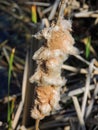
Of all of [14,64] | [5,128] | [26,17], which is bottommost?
[5,128]

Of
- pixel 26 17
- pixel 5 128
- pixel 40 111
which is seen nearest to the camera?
pixel 40 111

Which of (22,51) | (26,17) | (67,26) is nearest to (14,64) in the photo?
(22,51)

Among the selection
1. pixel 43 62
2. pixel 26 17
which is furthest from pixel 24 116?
pixel 26 17

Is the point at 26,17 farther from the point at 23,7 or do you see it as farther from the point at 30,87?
the point at 30,87

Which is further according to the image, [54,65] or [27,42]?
[27,42]

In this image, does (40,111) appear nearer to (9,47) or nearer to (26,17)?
(9,47)

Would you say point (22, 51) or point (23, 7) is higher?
point (23, 7)

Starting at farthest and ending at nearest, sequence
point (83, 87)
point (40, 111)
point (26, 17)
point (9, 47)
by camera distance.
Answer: point (26, 17)
point (9, 47)
point (83, 87)
point (40, 111)
